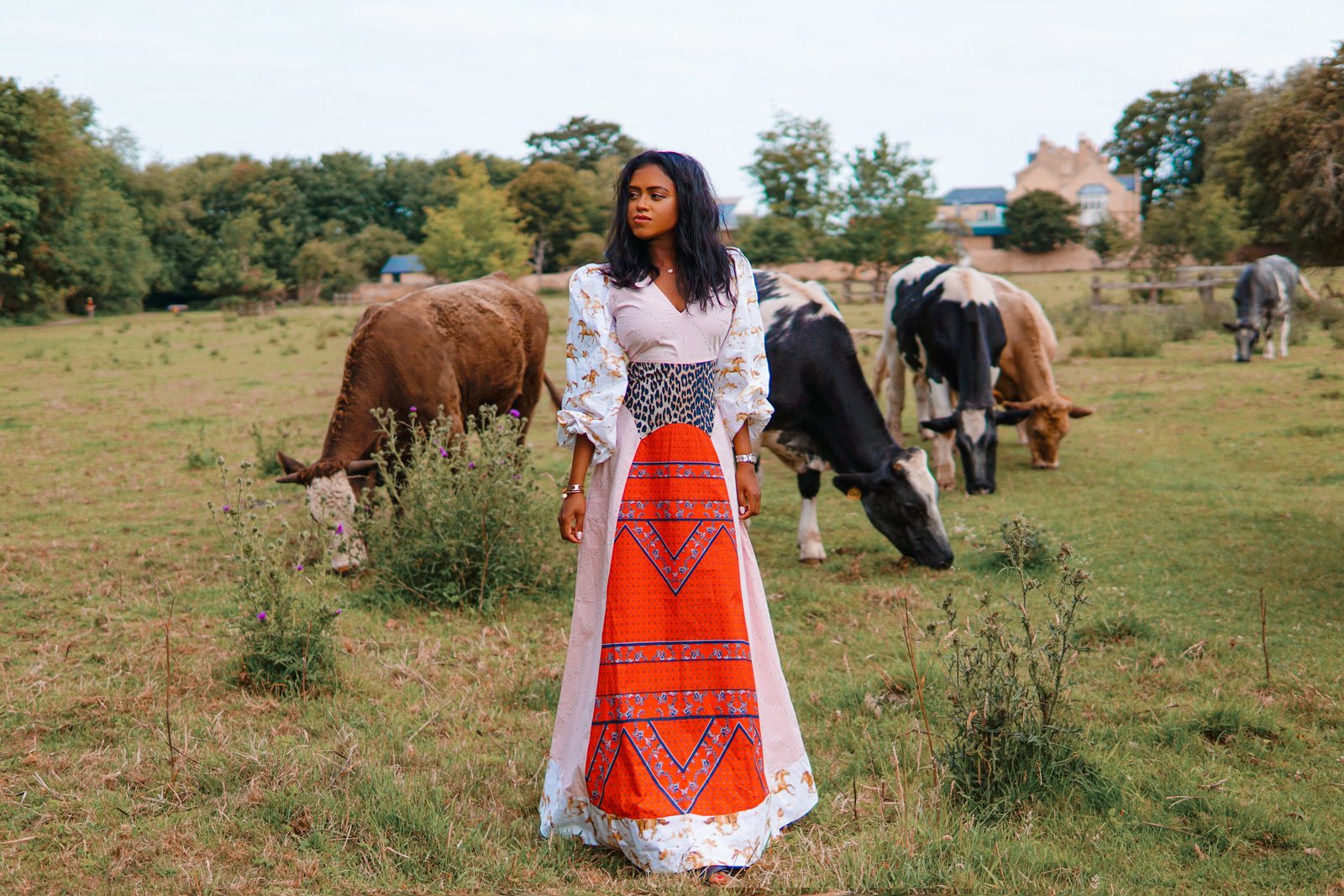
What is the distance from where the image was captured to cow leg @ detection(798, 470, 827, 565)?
733 cm

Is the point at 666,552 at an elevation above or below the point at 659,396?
below

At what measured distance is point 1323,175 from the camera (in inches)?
247

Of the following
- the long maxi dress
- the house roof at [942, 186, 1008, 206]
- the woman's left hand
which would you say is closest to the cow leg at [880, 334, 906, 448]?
the woman's left hand

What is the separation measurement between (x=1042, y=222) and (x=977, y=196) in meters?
31.1

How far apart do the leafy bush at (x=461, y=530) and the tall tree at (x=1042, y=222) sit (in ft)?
185

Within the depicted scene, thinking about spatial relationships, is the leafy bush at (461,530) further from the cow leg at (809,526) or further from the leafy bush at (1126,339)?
the leafy bush at (1126,339)

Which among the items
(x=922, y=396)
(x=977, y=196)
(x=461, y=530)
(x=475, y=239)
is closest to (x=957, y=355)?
(x=922, y=396)

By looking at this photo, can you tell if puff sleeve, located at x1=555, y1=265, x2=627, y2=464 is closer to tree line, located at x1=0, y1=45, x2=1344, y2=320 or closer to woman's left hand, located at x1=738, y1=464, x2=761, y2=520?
woman's left hand, located at x1=738, y1=464, x2=761, y2=520

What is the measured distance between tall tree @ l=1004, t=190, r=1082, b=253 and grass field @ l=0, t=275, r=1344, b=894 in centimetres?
5131

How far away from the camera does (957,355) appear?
9.34 metres

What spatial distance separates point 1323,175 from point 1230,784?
14.0 feet

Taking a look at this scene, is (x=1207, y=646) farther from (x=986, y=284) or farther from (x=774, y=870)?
(x=986, y=284)

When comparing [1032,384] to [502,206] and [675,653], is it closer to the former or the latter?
[675,653]

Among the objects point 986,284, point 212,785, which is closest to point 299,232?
point 986,284
